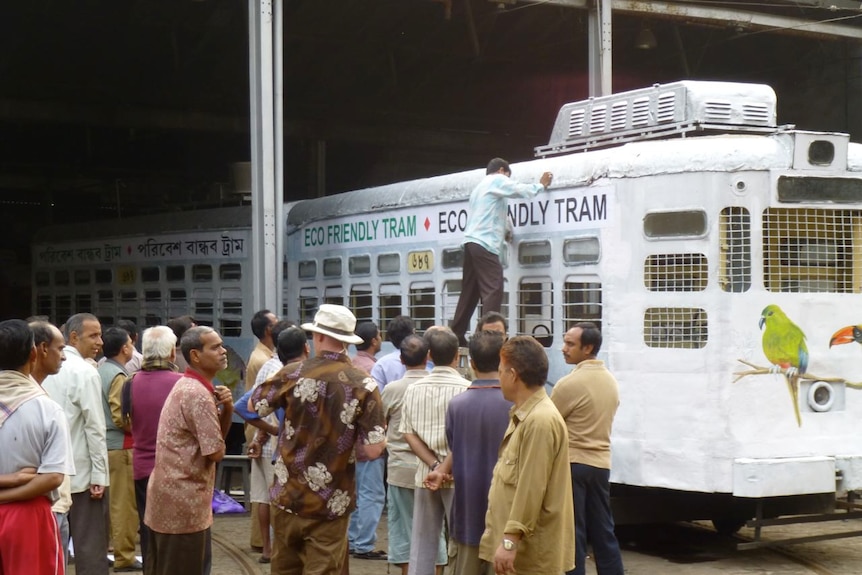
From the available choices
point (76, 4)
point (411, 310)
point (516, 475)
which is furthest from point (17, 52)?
point (516, 475)

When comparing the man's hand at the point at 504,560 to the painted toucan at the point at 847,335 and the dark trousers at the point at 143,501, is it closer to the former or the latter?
the dark trousers at the point at 143,501

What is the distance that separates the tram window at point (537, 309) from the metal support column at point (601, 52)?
5.55m

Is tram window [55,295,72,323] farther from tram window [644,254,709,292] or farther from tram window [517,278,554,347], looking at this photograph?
tram window [644,254,709,292]

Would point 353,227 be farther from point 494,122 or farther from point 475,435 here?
point 494,122

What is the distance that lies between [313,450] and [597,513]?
2.30 meters

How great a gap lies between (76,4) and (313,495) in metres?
15.5

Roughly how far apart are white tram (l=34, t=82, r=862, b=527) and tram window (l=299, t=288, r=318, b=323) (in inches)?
178

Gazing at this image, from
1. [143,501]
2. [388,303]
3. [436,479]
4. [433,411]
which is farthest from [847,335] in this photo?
[143,501]

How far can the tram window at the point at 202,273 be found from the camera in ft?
53.5

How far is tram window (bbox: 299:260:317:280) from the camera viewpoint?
14.6 meters

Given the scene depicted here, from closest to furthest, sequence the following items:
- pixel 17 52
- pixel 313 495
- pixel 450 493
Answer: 1. pixel 313 495
2. pixel 450 493
3. pixel 17 52

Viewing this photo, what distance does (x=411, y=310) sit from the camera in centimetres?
1252

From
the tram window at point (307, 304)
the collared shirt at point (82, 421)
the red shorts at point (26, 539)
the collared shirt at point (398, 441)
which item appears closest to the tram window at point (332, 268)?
the tram window at point (307, 304)

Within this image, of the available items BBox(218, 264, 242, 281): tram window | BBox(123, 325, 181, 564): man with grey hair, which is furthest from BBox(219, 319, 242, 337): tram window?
BBox(123, 325, 181, 564): man with grey hair
